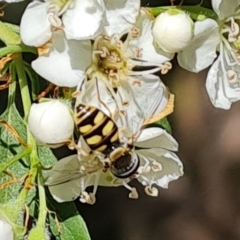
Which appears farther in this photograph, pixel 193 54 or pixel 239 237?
pixel 239 237

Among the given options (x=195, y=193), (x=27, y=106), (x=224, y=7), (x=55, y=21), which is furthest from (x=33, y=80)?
(x=195, y=193)

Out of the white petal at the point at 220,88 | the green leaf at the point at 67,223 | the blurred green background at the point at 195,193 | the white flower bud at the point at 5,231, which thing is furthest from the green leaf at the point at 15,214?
the blurred green background at the point at 195,193

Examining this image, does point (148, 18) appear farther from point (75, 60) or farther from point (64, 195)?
point (64, 195)

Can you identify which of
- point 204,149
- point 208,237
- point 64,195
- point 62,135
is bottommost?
point 208,237

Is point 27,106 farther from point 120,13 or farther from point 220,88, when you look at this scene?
point 220,88

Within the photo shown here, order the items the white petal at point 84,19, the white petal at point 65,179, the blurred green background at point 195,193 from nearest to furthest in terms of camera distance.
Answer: the white petal at point 84,19 < the white petal at point 65,179 < the blurred green background at point 195,193

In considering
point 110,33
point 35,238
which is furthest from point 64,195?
point 110,33

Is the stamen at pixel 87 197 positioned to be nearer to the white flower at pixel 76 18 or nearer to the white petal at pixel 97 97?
the white petal at pixel 97 97
